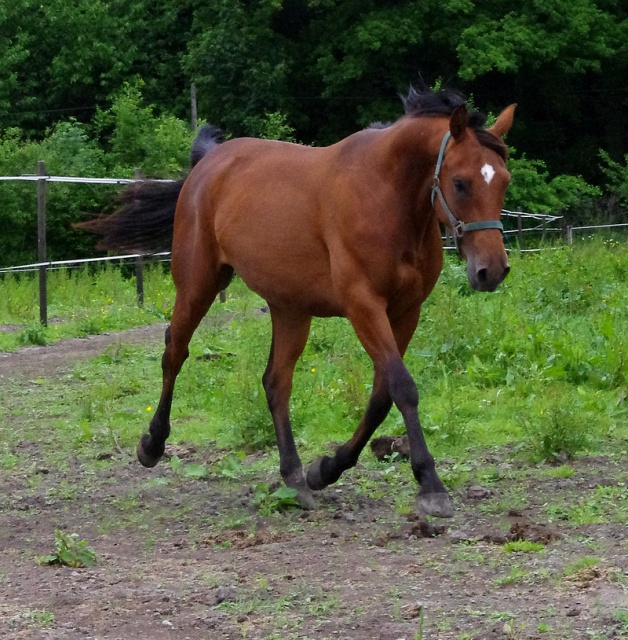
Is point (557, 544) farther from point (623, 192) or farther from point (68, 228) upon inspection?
point (623, 192)

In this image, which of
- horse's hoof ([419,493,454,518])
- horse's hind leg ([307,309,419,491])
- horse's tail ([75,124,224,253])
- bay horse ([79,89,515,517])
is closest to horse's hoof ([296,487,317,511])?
bay horse ([79,89,515,517])

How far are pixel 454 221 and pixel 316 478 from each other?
5.25ft

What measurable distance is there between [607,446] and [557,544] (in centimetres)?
197

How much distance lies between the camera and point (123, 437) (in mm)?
7441

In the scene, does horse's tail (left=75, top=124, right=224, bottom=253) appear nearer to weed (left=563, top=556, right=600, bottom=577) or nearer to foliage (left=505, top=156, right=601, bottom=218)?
weed (left=563, top=556, right=600, bottom=577)

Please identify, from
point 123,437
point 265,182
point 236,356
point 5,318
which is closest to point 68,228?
point 5,318

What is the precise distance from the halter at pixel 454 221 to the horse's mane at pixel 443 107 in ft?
0.46

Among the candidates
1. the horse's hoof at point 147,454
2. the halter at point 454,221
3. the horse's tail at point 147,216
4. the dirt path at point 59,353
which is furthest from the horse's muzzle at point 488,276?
the dirt path at point 59,353

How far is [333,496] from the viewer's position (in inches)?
226

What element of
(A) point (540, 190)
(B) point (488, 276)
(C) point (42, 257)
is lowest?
(A) point (540, 190)

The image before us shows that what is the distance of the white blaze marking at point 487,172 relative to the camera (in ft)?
15.8

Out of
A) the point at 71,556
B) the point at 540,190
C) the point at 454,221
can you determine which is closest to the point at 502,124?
the point at 454,221

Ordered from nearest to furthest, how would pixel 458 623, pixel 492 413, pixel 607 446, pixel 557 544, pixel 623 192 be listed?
pixel 458 623, pixel 557 544, pixel 607 446, pixel 492 413, pixel 623 192

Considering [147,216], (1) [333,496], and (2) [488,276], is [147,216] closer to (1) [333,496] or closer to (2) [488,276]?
(1) [333,496]
